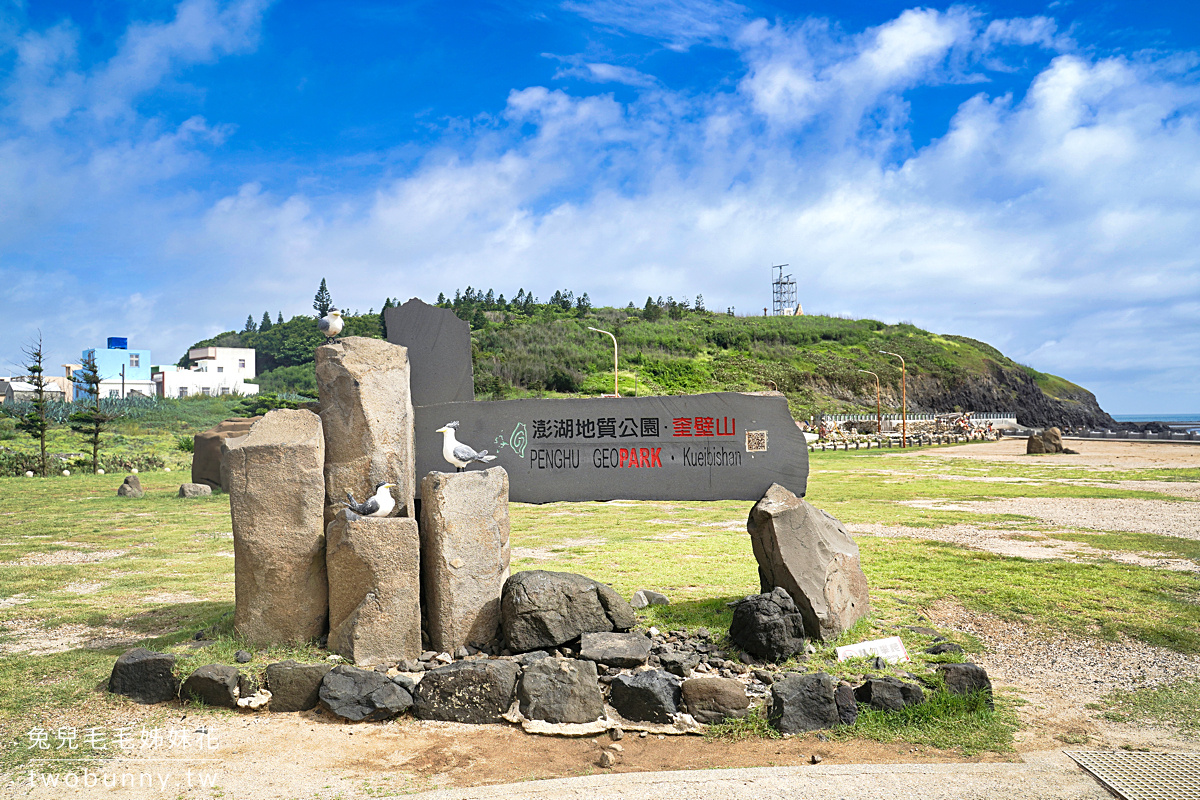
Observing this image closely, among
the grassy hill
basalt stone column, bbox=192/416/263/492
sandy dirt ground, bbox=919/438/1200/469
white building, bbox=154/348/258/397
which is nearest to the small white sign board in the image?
basalt stone column, bbox=192/416/263/492

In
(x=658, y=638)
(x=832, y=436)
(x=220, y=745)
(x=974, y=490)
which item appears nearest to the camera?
(x=220, y=745)

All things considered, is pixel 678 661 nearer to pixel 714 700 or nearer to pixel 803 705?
pixel 714 700

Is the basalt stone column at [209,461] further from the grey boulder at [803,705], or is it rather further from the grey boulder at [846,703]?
the grey boulder at [846,703]

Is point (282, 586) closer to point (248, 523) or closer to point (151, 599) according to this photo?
point (248, 523)

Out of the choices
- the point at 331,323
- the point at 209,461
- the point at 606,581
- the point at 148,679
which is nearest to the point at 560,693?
the point at 148,679

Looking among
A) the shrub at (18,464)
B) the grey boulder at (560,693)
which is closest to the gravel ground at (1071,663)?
the grey boulder at (560,693)

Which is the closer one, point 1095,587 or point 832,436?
point 1095,587

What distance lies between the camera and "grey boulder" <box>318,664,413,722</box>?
4.80m

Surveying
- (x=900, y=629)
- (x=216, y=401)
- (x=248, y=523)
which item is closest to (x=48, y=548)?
(x=248, y=523)

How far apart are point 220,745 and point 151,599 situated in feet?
13.0

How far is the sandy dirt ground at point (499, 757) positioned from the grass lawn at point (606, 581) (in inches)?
10.5

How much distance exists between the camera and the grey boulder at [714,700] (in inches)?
186

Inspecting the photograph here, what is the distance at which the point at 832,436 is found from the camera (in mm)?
36156

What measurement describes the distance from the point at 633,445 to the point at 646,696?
3.97 m
